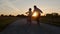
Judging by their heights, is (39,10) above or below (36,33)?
above

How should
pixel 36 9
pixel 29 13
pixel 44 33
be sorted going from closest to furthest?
1. pixel 44 33
2. pixel 36 9
3. pixel 29 13

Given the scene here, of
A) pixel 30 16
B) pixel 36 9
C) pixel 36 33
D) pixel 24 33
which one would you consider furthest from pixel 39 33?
pixel 30 16

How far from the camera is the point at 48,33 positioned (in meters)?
12.5

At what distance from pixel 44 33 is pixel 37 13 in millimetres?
6717

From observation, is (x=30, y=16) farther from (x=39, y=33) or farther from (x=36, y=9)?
(x=39, y=33)

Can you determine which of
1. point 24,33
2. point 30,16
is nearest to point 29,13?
point 30,16

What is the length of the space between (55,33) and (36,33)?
1.34 meters

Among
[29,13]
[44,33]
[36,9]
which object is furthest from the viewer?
[29,13]

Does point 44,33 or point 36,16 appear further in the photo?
point 36,16

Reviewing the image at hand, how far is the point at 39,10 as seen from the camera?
19.0m

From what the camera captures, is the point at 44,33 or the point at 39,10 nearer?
the point at 44,33

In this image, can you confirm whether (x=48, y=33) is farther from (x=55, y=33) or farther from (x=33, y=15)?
(x=33, y=15)

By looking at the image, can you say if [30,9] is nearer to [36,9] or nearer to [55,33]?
[36,9]

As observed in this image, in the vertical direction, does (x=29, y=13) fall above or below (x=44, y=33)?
above
